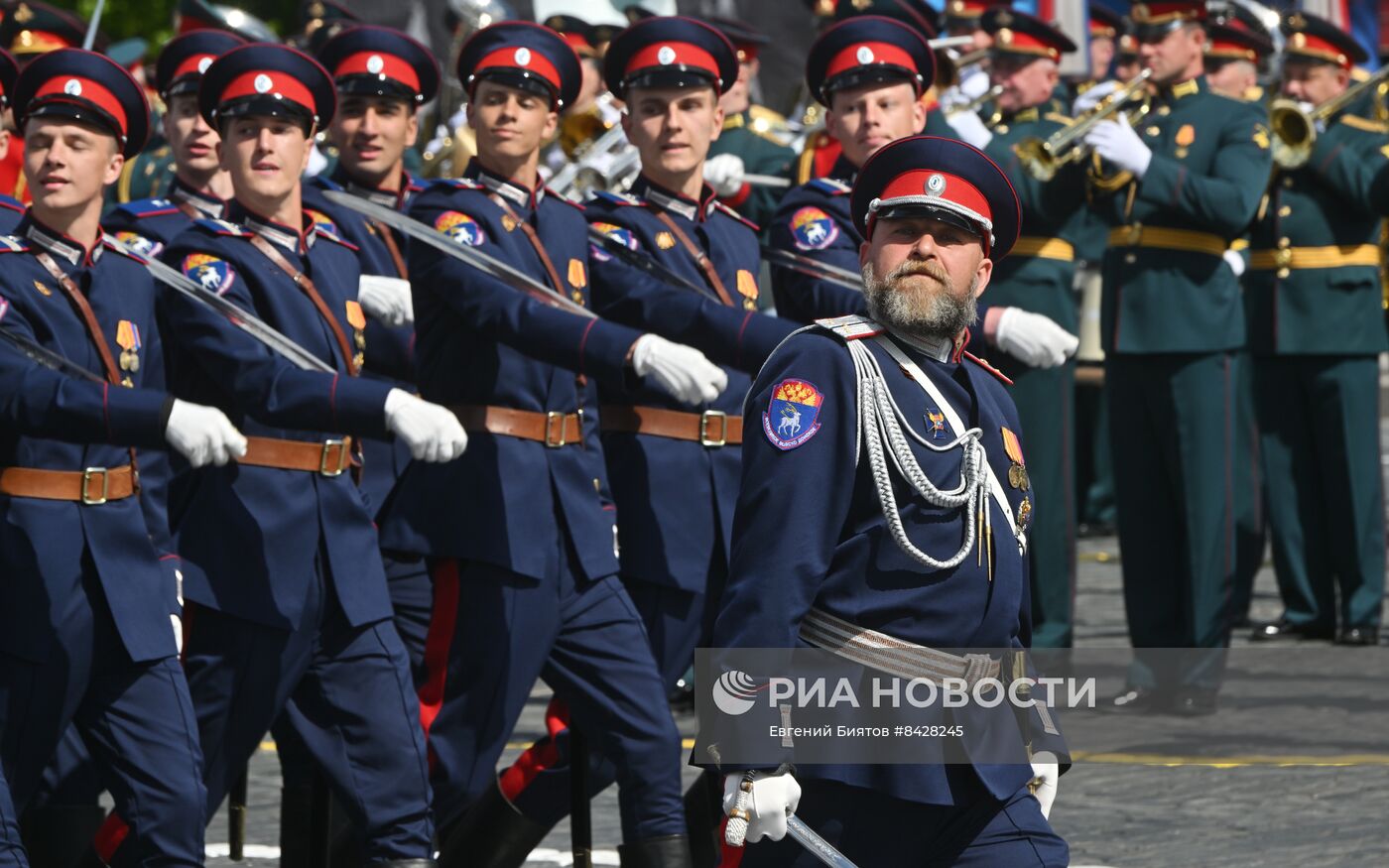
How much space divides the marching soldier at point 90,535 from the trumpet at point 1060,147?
462 cm

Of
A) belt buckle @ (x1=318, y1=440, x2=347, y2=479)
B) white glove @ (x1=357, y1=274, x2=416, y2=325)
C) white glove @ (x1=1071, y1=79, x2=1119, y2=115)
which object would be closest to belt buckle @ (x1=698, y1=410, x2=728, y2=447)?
white glove @ (x1=357, y1=274, x2=416, y2=325)

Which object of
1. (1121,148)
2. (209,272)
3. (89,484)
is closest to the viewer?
(89,484)

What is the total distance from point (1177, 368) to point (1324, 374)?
1535mm

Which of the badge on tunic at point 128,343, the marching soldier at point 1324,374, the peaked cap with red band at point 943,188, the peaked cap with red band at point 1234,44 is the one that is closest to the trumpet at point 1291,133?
the marching soldier at point 1324,374

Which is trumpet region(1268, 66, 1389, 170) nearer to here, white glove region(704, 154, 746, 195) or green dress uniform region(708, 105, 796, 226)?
green dress uniform region(708, 105, 796, 226)

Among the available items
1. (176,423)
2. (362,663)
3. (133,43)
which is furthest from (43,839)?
(133,43)

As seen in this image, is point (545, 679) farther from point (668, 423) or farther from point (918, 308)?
point (918, 308)

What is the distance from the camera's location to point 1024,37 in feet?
38.1

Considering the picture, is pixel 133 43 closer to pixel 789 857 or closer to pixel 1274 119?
pixel 1274 119

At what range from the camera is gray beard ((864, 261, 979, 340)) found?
16.7 ft

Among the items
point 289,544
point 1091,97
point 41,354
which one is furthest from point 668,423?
point 1091,97

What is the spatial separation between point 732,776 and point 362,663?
2.02m

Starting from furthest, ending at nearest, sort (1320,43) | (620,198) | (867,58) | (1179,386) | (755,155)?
(755,155)
(1320,43)
(1179,386)
(867,58)
(620,198)

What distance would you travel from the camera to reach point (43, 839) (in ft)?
23.1
